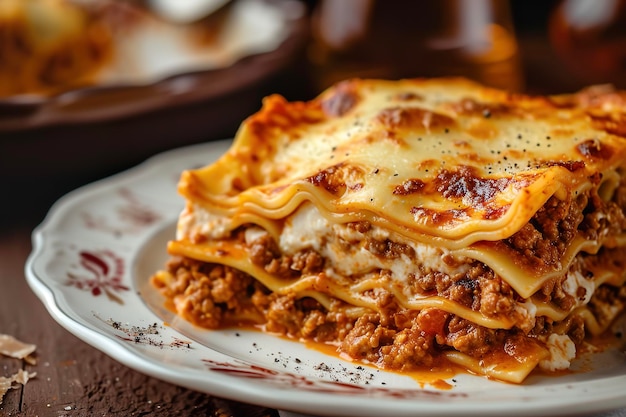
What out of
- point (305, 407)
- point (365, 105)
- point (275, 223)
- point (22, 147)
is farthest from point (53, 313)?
point (22, 147)

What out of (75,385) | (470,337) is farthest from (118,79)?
(470,337)

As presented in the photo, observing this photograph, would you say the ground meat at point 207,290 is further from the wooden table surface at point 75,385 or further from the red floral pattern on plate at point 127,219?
the red floral pattern on plate at point 127,219

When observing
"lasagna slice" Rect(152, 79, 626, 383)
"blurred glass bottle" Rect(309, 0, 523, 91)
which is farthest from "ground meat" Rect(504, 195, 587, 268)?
"blurred glass bottle" Rect(309, 0, 523, 91)

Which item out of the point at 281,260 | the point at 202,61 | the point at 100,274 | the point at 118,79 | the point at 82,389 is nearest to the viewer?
the point at 82,389

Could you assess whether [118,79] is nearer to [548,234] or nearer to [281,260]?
[281,260]

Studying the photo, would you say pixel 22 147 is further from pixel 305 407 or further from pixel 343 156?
pixel 305 407

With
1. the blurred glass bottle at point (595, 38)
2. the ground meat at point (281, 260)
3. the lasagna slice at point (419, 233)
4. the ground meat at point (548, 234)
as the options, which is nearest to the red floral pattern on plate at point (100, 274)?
the lasagna slice at point (419, 233)
